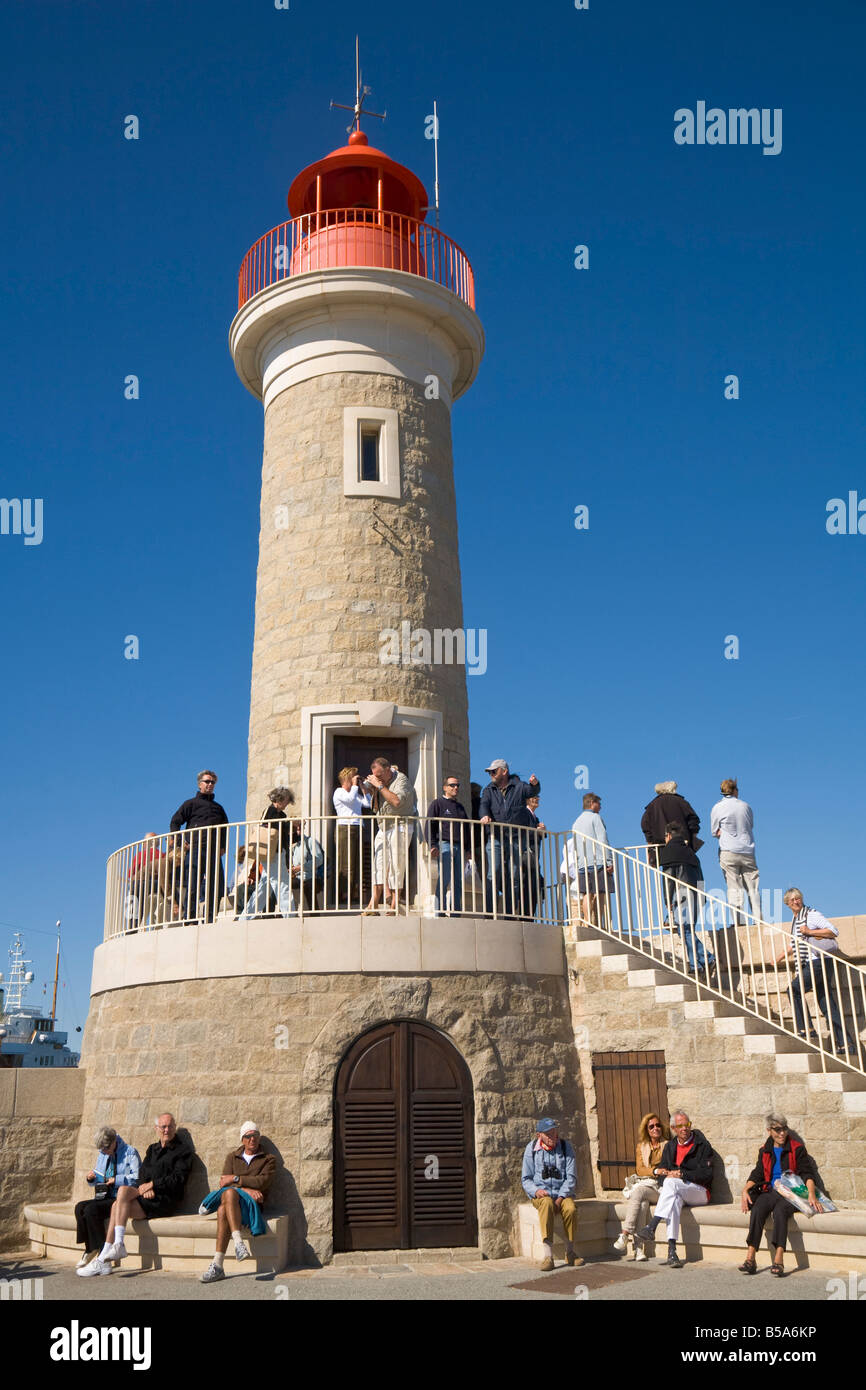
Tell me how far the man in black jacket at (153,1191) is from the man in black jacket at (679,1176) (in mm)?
4170

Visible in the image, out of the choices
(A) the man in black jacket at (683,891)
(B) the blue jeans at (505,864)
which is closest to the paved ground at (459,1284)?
(A) the man in black jacket at (683,891)

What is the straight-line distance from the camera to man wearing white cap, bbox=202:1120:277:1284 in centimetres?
916

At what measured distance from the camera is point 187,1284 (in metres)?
8.91

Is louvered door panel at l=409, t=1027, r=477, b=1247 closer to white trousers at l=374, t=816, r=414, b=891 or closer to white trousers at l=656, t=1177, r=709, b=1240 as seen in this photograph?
white trousers at l=374, t=816, r=414, b=891

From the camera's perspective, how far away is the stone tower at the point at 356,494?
543 inches

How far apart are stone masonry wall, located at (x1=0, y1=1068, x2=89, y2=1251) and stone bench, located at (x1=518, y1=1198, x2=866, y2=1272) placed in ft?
16.8

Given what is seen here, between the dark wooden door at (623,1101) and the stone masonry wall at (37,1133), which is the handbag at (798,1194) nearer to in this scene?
the dark wooden door at (623,1101)

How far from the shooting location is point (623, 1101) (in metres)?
10.9

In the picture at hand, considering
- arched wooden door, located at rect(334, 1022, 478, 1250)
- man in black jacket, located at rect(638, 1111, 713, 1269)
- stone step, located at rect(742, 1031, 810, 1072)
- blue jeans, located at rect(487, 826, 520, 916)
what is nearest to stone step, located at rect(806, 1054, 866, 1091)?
stone step, located at rect(742, 1031, 810, 1072)

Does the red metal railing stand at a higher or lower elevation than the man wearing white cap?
higher

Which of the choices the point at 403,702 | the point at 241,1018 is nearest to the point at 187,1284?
the point at 241,1018

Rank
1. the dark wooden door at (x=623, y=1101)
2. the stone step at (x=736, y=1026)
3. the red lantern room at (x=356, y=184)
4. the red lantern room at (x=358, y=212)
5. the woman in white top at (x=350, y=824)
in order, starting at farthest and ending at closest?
1. the red lantern room at (x=356, y=184)
2. the red lantern room at (x=358, y=212)
3. the woman in white top at (x=350, y=824)
4. the dark wooden door at (x=623, y=1101)
5. the stone step at (x=736, y=1026)

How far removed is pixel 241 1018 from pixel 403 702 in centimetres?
470
